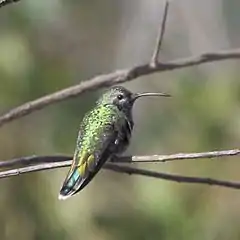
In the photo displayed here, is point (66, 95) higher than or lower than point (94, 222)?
higher

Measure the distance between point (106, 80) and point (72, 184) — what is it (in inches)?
18.7

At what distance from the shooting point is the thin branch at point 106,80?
1.85 meters

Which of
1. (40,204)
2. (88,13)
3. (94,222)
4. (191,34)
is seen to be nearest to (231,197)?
(94,222)

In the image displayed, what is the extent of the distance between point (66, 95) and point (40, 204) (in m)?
1.20

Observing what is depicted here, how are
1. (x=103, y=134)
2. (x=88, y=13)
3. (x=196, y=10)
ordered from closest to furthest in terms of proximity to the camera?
(x=103, y=134)
(x=196, y=10)
(x=88, y=13)

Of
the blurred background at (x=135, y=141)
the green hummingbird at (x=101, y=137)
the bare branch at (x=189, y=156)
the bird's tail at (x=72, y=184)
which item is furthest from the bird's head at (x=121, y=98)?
the blurred background at (x=135, y=141)

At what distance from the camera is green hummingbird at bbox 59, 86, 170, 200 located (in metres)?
1.53

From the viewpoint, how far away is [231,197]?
123 inches

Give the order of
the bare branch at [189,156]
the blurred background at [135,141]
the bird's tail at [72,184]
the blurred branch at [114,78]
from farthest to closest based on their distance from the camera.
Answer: the blurred background at [135,141]
the blurred branch at [114,78]
the bird's tail at [72,184]
the bare branch at [189,156]

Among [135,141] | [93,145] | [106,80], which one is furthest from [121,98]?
[135,141]

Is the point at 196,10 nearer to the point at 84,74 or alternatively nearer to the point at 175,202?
the point at 84,74

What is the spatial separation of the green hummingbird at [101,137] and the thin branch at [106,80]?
0.04 meters

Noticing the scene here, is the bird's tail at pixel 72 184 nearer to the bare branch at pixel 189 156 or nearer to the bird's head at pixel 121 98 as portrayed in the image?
the bare branch at pixel 189 156

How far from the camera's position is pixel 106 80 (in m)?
1.92
